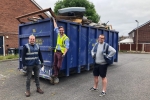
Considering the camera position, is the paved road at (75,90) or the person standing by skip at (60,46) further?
the person standing by skip at (60,46)

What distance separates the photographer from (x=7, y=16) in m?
17.1

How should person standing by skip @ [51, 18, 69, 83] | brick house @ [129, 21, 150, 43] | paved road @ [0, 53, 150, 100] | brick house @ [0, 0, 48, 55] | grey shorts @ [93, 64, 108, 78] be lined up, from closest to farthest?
1. paved road @ [0, 53, 150, 100]
2. grey shorts @ [93, 64, 108, 78]
3. person standing by skip @ [51, 18, 69, 83]
4. brick house @ [0, 0, 48, 55]
5. brick house @ [129, 21, 150, 43]

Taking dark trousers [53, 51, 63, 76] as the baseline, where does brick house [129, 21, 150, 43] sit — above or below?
above

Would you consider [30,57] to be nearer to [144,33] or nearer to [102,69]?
[102,69]

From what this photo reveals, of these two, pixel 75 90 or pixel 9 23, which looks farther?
pixel 9 23

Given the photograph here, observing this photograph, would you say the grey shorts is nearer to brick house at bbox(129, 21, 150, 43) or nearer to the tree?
the tree

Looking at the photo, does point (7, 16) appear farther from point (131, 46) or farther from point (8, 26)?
point (131, 46)

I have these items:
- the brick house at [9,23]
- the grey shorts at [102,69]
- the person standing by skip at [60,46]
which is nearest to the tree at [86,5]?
the brick house at [9,23]

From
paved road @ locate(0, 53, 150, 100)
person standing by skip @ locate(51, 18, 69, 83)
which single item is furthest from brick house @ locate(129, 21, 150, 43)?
person standing by skip @ locate(51, 18, 69, 83)

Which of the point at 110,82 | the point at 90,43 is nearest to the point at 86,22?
the point at 90,43

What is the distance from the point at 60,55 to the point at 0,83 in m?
2.49

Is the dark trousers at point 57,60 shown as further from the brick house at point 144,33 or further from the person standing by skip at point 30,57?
the brick house at point 144,33

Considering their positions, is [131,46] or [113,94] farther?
[131,46]

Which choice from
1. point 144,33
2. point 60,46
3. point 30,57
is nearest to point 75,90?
point 60,46
